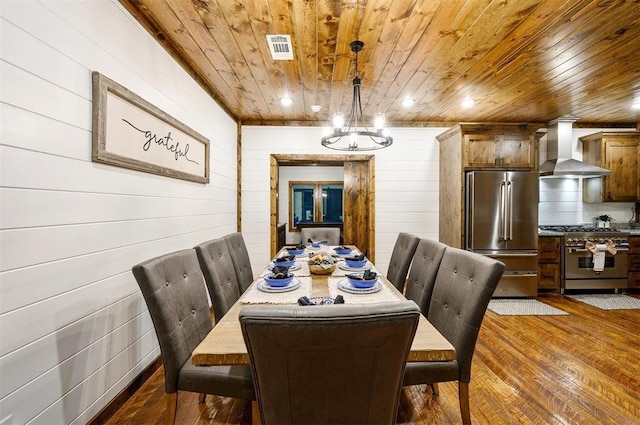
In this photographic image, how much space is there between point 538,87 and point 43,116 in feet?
13.8

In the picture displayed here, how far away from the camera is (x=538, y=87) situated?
3221 millimetres

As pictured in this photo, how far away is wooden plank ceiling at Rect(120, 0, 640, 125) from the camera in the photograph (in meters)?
1.97

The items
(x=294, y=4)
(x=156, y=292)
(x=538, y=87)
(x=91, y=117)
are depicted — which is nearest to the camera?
(x=156, y=292)

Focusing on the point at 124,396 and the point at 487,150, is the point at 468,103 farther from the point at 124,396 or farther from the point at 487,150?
the point at 124,396

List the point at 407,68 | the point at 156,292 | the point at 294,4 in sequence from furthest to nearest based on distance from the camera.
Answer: the point at 407,68 < the point at 294,4 < the point at 156,292

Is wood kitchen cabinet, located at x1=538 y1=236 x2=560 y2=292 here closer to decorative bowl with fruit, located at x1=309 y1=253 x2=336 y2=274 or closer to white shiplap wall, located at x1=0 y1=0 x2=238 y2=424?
decorative bowl with fruit, located at x1=309 y1=253 x2=336 y2=274

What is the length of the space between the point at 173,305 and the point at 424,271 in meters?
1.53

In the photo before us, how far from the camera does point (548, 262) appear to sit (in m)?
4.08

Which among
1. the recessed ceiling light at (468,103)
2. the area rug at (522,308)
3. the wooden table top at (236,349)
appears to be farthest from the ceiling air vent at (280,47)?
the area rug at (522,308)

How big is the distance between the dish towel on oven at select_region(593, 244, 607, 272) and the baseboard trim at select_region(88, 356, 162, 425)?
530 centimetres

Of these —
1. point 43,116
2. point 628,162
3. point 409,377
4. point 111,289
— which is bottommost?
point 409,377

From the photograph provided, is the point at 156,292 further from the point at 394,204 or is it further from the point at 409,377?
the point at 394,204

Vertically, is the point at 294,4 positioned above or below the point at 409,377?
above

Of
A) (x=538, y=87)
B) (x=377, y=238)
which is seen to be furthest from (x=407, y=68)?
(x=377, y=238)
